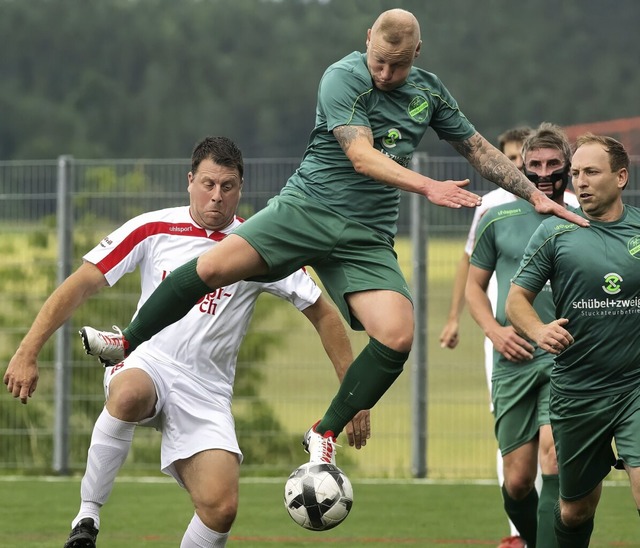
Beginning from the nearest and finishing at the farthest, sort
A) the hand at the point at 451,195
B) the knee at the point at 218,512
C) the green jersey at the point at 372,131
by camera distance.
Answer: the hand at the point at 451,195 < the green jersey at the point at 372,131 < the knee at the point at 218,512

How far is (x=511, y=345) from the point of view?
7.17 meters

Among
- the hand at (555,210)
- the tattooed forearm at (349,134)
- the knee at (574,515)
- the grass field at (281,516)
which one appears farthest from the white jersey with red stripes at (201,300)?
the grass field at (281,516)

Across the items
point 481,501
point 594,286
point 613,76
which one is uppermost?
point 613,76

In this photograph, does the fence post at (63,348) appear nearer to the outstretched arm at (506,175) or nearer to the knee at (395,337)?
the outstretched arm at (506,175)

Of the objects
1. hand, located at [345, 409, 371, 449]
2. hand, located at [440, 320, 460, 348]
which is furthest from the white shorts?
hand, located at [440, 320, 460, 348]

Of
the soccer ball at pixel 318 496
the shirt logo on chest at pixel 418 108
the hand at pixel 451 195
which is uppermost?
the shirt logo on chest at pixel 418 108

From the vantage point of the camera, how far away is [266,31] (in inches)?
1297

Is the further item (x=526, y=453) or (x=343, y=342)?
(x=526, y=453)

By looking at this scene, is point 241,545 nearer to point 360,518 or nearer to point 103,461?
point 360,518

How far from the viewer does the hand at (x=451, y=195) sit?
209 inches

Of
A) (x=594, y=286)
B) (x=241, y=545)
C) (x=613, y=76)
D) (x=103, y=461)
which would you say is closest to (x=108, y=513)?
(x=241, y=545)

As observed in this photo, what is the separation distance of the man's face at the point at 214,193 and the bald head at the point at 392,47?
99cm

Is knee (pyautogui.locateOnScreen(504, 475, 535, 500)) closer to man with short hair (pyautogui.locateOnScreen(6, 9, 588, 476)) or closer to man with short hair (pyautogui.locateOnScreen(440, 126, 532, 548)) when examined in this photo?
man with short hair (pyautogui.locateOnScreen(440, 126, 532, 548))

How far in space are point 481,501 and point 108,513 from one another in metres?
2.87
